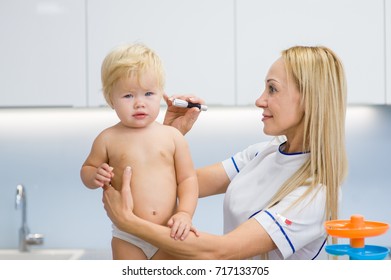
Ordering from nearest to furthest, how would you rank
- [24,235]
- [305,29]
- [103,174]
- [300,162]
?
1. [103,174]
2. [300,162]
3. [305,29]
4. [24,235]

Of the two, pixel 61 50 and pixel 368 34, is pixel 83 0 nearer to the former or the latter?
pixel 61 50

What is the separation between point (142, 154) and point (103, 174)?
0.06 m

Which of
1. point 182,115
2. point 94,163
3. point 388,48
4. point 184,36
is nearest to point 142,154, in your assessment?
point 94,163

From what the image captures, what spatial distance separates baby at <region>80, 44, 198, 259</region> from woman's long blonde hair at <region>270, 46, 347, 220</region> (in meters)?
0.14

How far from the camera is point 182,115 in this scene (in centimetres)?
100

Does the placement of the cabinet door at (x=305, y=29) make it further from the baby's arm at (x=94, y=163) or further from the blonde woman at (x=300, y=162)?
the baby's arm at (x=94, y=163)

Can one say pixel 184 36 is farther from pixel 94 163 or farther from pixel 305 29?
pixel 94 163

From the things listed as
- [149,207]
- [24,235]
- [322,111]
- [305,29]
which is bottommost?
[24,235]

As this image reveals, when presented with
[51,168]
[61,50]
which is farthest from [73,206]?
[61,50]

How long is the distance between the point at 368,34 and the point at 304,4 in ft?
0.49

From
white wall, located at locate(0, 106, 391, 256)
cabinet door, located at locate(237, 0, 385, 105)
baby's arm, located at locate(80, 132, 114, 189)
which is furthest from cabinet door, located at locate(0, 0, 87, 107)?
baby's arm, located at locate(80, 132, 114, 189)

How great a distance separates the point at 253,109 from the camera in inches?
69.7

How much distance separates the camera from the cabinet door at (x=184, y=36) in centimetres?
158

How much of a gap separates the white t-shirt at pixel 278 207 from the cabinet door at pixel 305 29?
0.54m
